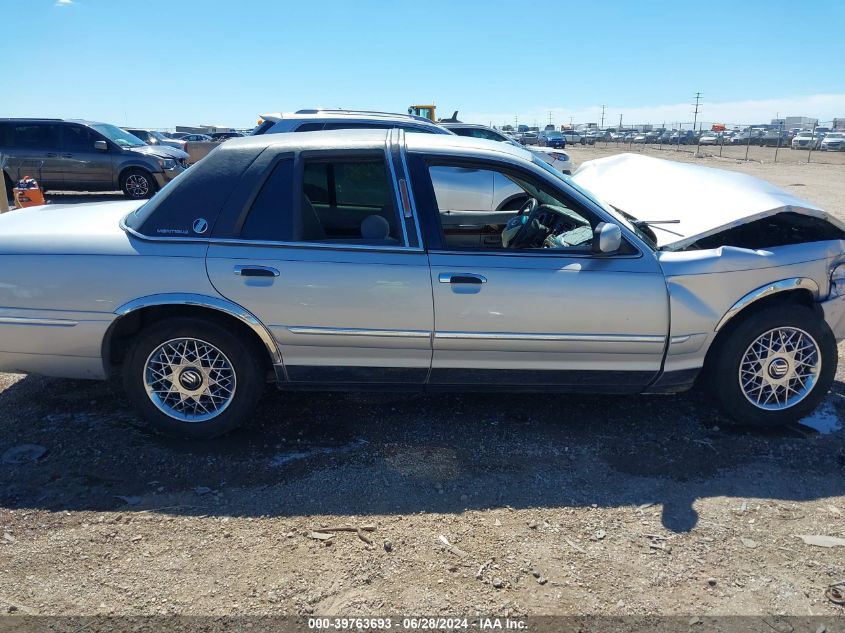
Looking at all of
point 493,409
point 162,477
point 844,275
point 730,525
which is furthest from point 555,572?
point 844,275

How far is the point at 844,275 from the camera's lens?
4047 millimetres

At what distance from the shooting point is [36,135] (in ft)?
43.4

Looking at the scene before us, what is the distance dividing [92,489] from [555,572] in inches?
93.3

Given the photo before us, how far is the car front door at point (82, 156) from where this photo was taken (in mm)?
13203

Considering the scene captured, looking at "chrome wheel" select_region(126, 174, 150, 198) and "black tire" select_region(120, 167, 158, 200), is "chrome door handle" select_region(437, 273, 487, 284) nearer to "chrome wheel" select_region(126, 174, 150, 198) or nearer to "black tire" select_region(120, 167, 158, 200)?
"black tire" select_region(120, 167, 158, 200)

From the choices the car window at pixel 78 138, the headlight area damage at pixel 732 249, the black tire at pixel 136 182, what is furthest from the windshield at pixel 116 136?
the headlight area damage at pixel 732 249

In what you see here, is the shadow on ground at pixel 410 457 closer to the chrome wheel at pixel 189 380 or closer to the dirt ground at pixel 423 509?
the dirt ground at pixel 423 509

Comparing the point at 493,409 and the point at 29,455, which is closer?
the point at 29,455

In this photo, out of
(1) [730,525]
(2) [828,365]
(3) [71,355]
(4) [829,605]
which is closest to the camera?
(4) [829,605]

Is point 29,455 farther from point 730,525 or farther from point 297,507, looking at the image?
point 730,525

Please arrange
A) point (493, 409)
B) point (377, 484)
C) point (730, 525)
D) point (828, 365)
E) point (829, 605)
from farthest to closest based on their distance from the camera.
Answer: point (493, 409) → point (828, 365) → point (377, 484) → point (730, 525) → point (829, 605)

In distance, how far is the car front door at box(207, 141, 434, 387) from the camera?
3553mm

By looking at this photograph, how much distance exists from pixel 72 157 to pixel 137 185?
1350 mm

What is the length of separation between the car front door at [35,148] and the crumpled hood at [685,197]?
1189 centimetres
